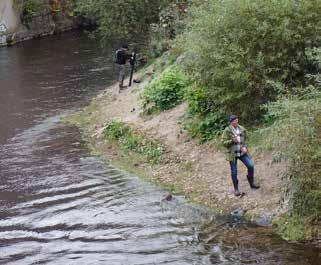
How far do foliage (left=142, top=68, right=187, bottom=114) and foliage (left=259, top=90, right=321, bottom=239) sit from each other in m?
7.95

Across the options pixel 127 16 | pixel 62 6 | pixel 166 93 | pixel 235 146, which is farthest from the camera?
pixel 62 6

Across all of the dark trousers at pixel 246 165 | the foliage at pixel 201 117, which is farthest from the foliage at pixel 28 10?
the dark trousers at pixel 246 165

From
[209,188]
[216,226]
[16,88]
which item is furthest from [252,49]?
[16,88]

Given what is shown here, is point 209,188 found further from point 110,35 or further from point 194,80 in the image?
point 110,35

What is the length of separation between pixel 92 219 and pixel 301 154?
4.98 meters

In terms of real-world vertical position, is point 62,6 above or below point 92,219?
above

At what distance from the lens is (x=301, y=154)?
11.6 metres

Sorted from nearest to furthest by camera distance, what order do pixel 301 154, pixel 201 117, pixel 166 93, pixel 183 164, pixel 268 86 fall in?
pixel 301 154, pixel 268 86, pixel 183 164, pixel 201 117, pixel 166 93

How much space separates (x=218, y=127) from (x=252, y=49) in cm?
238

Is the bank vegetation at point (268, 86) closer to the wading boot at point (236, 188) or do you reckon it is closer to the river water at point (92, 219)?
the wading boot at point (236, 188)

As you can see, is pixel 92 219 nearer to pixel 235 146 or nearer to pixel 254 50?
pixel 235 146

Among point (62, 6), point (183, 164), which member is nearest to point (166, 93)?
point (183, 164)

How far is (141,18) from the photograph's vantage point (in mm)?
28266

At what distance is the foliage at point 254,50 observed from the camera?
15.5m
